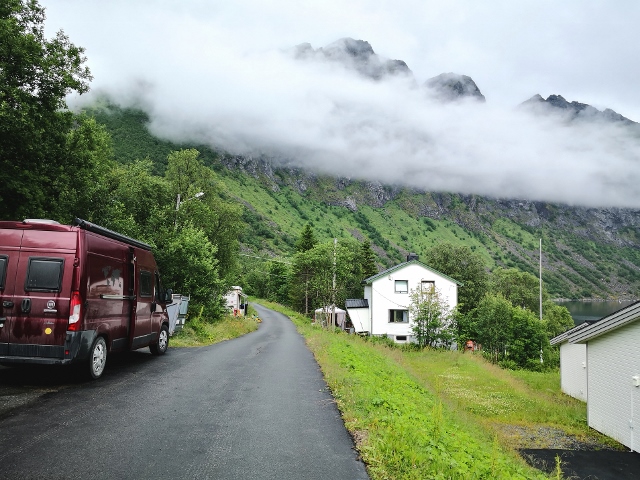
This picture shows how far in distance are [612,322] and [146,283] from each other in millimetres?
15456

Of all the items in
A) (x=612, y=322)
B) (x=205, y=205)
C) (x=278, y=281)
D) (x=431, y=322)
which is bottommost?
(x=431, y=322)

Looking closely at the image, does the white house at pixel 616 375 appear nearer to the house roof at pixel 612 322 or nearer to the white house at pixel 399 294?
the house roof at pixel 612 322

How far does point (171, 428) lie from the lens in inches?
243

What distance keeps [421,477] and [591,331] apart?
15.2 m

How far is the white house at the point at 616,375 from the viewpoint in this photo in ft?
47.0

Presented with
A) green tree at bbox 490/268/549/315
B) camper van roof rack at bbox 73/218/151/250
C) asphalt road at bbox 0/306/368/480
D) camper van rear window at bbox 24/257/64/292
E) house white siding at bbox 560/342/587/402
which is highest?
green tree at bbox 490/268/549/315

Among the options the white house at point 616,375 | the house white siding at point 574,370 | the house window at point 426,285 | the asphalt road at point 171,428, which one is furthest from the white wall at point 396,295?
the asphalt road at point 171,428

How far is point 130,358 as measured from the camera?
41.0 ft

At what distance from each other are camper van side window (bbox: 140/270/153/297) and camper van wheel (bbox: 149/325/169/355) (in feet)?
6.40

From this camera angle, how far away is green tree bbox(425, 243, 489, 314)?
69.4m

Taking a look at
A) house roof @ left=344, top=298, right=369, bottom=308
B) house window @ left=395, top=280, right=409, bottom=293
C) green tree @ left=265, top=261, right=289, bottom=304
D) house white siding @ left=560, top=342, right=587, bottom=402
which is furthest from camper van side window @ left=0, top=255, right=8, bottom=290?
green tree @ left=265, top=261, right=289, bottom=304

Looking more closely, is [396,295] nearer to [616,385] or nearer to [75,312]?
[616,385]

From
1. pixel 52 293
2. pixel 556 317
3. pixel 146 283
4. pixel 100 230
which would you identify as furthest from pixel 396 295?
pixel 556 317

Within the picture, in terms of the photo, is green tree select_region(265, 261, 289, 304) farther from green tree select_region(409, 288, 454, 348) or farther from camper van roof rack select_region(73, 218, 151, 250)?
camper van roof rack select_region(73, 218, 151, 250)
